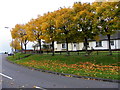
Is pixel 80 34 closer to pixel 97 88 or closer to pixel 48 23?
pixel 48 23

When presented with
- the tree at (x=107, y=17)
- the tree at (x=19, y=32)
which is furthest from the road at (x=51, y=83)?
the tree at (x=19, y=32)

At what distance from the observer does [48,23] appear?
28000 millimetres

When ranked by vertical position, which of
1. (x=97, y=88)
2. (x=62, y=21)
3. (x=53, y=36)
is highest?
(x=62, y=21)

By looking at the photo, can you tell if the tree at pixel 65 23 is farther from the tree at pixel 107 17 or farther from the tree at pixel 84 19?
the tree at pixel 107 17

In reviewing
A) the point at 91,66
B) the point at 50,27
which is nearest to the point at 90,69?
the point at 91,66

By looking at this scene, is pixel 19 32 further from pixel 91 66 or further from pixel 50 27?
pixel 91 66

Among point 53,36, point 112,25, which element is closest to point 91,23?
point 112,25

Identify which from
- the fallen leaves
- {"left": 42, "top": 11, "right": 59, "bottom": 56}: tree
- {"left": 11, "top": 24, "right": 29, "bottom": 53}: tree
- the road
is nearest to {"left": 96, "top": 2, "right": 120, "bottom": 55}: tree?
the fallen leaves

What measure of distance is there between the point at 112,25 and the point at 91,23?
12.2ft

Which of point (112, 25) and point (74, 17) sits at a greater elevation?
point (74, 17)

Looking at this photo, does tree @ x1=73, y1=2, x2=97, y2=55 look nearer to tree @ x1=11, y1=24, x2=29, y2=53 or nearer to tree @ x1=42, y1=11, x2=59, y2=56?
tree @ x1=42, y1=11, x2=59, y2=56

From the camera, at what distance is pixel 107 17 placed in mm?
21000

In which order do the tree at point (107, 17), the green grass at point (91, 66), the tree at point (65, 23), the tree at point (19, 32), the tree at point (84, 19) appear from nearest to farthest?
the green grass at point (91, 66)
the tree at point (107, 17)
the tree at point (84, 19)
the tree at point (65, 23)
the tree at point (19, 32)

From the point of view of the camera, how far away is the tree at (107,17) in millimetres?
19484
